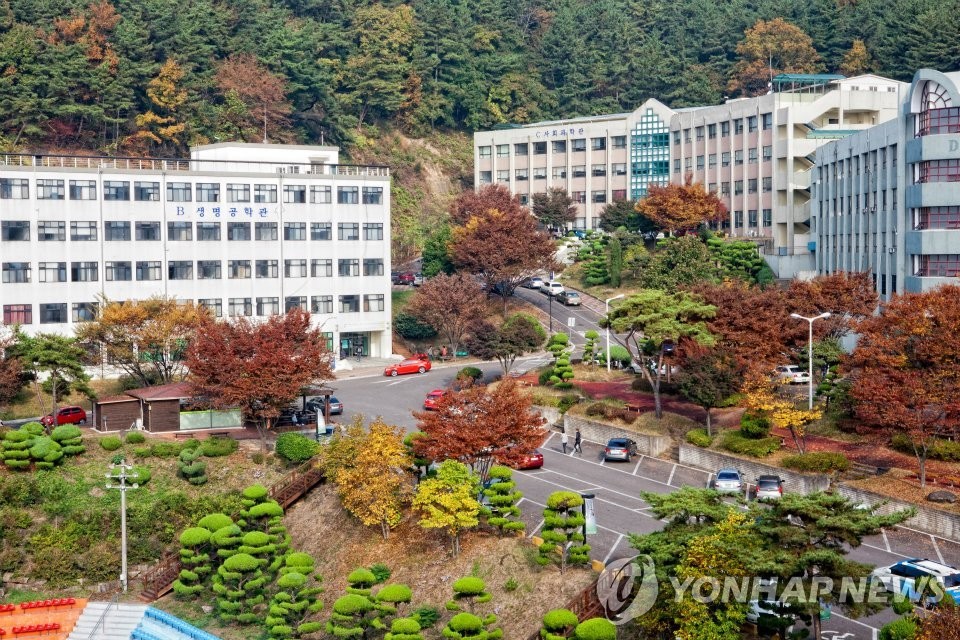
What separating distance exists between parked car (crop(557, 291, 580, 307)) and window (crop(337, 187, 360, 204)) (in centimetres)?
2216

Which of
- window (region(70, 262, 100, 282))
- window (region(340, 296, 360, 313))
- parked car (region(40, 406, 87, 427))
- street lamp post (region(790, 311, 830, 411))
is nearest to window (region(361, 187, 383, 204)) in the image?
window (region(340, 296, 360, 313))

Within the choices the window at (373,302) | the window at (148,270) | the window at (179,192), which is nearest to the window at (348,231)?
the window at (373,302)

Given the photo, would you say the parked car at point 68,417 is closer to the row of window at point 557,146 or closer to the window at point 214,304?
the window at point 214,304

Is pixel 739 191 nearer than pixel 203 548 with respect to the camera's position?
No

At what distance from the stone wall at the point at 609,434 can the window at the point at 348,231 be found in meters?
31.2

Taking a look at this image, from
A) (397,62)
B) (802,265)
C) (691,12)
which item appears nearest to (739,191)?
(802,265)

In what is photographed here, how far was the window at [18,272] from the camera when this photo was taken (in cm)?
8906

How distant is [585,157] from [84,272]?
206 ft

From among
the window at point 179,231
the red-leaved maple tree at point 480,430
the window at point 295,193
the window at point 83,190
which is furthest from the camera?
the window at point 295,193

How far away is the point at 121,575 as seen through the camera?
59656 millimetres

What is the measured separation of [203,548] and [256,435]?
14581 mm

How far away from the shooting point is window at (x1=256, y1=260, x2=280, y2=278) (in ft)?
317

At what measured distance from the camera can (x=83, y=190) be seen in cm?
9106

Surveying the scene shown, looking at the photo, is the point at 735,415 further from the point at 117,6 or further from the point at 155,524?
the point at 117,6
